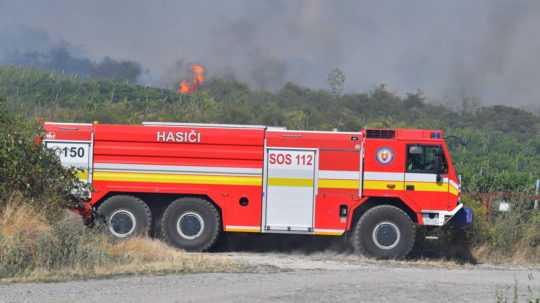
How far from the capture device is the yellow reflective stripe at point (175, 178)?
1673 cm

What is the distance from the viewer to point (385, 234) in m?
16.4

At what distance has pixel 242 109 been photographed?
41688mm

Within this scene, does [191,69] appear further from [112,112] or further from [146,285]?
[146,285]

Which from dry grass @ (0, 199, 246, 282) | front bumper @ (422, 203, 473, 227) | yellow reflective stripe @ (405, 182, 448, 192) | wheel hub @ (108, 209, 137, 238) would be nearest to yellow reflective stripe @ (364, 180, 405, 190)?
yellow reflective stripe @ (405, 182, 448, 192)

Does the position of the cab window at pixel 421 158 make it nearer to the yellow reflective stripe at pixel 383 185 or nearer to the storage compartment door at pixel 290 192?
the yellow reflective stripe at pixel 383 185

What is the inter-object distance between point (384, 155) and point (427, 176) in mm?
970

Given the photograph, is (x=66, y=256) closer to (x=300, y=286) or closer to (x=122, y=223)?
(x=300, y=286)

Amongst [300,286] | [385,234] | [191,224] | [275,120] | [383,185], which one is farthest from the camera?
[275,120]

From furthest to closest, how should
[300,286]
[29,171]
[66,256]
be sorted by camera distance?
[29,171]
[66,256]
[300,286]

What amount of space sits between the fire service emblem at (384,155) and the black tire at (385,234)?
3.22ft

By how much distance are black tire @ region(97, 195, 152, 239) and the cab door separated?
5.46 m

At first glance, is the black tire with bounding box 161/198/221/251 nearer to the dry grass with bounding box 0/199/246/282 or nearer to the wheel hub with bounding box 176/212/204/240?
the wheel hub with bounding box 176/212/204/240

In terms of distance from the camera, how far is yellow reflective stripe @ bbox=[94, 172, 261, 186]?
16.7 m

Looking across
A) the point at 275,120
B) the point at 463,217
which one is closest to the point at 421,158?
the point at 463,217
